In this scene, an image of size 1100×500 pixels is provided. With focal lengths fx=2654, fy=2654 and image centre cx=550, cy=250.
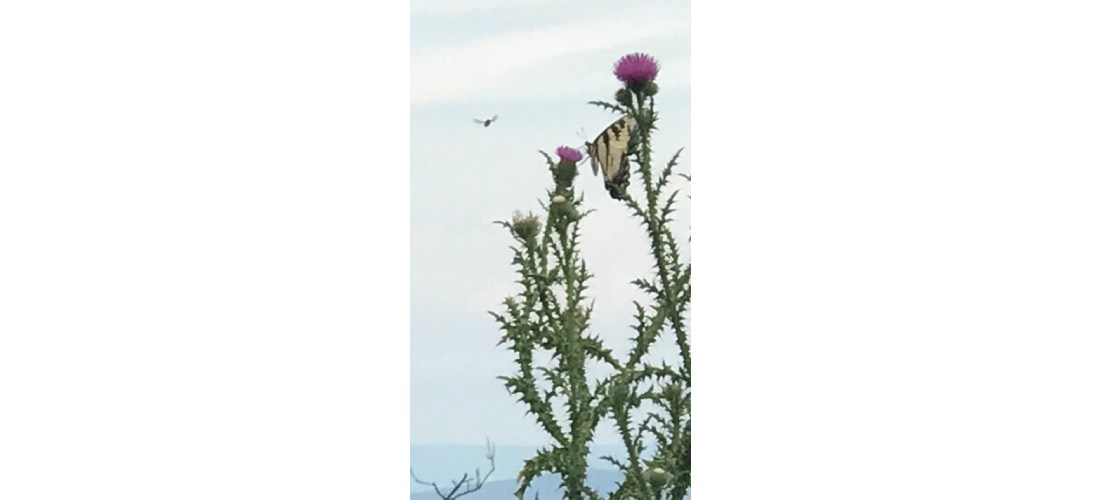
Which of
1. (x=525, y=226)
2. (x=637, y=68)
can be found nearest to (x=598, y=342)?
(x=525, y=226)

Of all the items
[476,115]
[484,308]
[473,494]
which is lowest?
[473,494]

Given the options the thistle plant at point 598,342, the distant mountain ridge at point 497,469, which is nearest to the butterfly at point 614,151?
the thistle plant at point 598,342

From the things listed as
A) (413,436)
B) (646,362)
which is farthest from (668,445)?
(413,436)

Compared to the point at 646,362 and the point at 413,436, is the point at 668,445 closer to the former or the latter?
the point at 646,362

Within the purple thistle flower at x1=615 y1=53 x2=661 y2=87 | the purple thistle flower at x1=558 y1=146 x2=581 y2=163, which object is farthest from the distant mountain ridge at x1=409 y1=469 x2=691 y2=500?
the purple thistle flower at x1=615 y1=53 x2=661 y2=87

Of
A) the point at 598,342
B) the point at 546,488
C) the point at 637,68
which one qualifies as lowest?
the point at 546,488

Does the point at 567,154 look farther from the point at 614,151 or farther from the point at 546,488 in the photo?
the point at 546,488
